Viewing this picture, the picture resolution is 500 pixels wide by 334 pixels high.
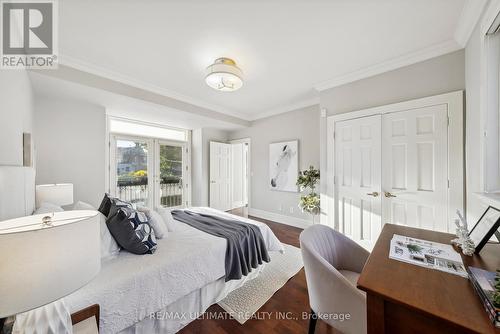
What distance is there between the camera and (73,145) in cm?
309

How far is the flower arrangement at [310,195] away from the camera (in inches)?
128

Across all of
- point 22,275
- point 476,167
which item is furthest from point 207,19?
point 476,167

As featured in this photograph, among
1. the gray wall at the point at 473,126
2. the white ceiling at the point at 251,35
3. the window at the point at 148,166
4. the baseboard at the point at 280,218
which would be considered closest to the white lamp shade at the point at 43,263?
the white ceiling at the point at 251,35

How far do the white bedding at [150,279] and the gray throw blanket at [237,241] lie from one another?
9 cm

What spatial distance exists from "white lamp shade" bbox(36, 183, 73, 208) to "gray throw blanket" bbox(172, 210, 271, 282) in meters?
1.43

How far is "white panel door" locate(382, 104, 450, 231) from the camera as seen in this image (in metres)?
2.13

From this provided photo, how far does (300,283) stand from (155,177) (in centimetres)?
369

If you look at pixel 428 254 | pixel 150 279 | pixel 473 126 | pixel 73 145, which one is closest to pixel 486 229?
pixel 428 254

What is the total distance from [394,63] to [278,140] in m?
2.39

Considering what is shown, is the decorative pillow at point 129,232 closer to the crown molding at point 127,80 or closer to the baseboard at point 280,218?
the crown molding at point 127,80

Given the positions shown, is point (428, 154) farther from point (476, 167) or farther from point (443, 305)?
point (443, 305)

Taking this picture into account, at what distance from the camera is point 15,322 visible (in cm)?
82

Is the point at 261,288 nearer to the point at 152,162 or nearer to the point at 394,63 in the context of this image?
the point at 394,63

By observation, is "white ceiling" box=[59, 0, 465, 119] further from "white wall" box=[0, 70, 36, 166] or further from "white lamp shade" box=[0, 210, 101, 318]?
"white lamp shade" box=[0, 210, 101, 318]
